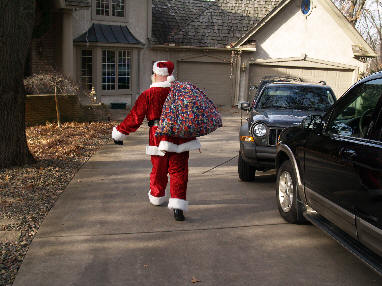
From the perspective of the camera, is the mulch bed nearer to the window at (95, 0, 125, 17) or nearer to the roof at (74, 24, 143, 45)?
the roof at (74, 24, 143, 45)

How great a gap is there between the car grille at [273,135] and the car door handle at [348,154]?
9.31 feet

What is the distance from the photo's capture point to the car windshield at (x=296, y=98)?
27.2ft

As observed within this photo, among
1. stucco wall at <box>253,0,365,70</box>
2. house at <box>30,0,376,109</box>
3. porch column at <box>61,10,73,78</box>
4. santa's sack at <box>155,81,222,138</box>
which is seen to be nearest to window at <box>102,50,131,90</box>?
house at <box>30,0,376,109</box>

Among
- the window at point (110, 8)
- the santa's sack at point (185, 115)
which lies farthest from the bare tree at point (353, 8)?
the santa's sack at point (185, 115)

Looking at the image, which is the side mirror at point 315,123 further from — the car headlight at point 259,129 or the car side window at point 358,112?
the car headlight at point 259,129

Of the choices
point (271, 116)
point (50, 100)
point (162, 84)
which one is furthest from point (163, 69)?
point (50, 100)

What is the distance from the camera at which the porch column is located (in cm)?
1659

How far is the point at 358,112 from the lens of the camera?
4348 mm

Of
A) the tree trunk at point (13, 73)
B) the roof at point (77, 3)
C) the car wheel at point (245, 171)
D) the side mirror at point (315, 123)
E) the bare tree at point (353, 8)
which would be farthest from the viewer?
the bare tree at point (353, 8)

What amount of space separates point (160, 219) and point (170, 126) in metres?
1.18

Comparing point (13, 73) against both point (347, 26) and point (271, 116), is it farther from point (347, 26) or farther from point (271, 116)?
point (347, 26)

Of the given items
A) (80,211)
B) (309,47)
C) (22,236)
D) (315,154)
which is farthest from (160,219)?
(309,47)

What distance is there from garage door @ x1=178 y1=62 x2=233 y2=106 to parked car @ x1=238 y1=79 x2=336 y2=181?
1365cm

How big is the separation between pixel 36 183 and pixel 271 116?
385cm
